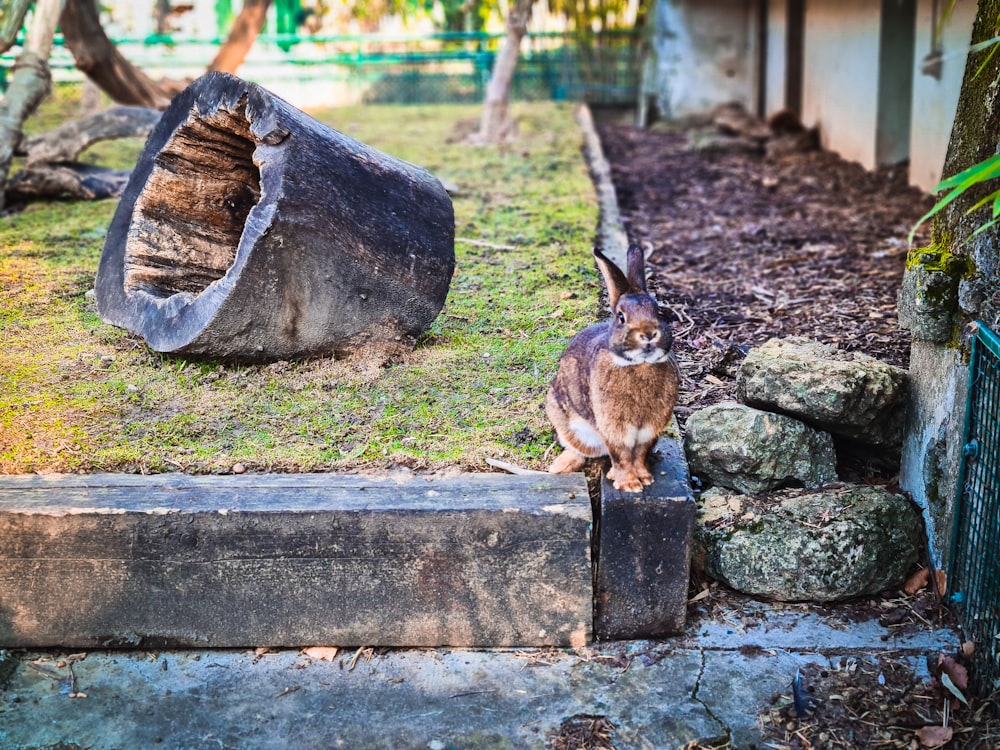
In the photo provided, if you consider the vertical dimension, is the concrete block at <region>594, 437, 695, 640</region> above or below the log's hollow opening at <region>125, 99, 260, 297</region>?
below

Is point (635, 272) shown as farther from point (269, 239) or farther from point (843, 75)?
point (843, 75)

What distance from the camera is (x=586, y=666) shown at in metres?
3.56

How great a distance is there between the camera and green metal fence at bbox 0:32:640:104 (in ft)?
55.4

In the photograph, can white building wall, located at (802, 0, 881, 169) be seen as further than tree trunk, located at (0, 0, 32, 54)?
Yes

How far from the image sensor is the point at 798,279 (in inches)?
268

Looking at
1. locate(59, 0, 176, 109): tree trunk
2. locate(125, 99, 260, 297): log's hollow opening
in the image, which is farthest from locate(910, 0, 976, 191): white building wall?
locate(59, 0, 176, 109): tree trunk

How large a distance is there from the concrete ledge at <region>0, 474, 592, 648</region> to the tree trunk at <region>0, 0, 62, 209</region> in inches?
217

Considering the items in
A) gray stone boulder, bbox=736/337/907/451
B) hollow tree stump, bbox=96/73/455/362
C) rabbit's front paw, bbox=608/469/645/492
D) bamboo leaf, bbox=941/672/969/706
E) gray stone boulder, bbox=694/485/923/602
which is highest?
hollow tree stump, bbox=96/73/455/362

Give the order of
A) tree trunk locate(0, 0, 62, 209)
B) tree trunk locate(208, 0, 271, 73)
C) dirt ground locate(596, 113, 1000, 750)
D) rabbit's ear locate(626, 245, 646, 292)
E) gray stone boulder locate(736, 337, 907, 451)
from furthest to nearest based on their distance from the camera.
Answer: tree trunk locate(208, 0, 271, 73)
tree trunk locate(0, 0, 62, 209)
gray stone boulder locate(736, 337, 907, 451)
rabbit's ear locate(626, 245, 646, 292)
dirt ground locate(596, 113, 1000, 750)

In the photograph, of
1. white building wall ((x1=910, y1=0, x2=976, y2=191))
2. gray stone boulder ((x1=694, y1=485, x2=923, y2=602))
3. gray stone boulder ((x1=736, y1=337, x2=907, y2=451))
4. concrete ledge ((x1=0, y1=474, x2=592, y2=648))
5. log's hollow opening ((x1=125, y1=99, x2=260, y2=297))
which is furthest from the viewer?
white building wall ((x1=910, y1=0, x2=976, y2=191))

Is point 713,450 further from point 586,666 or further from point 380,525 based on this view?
point 380,525

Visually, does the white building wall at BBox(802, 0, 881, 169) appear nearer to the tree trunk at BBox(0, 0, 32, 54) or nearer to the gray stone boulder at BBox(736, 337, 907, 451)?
the gray stone boulder at BBox(736, 337, 907, 451)

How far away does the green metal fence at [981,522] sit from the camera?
327 centimetres

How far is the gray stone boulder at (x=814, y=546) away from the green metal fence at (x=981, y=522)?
0.24 metres
